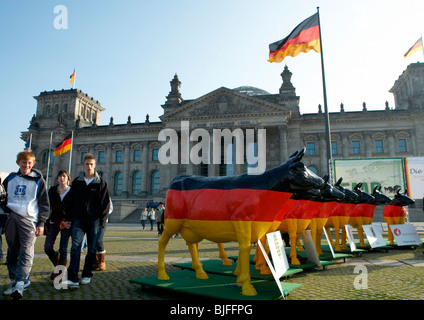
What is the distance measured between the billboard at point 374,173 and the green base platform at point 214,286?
18.2m

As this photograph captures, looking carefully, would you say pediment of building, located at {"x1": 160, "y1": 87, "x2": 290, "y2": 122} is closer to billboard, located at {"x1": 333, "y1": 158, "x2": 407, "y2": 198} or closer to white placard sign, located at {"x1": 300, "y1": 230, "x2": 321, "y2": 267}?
billboard, located at {"x1": 333, "y1": 158, "x2": 407, "y2": 198}

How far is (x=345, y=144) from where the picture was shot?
48438 mm

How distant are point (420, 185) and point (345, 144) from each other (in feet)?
92.5

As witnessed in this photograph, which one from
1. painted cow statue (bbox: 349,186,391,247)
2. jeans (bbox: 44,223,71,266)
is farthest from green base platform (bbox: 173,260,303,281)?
painted cow statue (bbox: 349,186,391,247)

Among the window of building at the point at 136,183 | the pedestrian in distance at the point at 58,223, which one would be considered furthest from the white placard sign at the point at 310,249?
the window of building at the point at 136,183

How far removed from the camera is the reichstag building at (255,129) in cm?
4694

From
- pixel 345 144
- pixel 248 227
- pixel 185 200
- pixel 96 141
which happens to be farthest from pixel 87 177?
pixel 96 141

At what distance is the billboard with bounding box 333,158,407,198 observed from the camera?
22172 millimetres

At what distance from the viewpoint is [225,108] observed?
160 feet

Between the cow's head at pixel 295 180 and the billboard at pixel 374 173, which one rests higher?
the billboard at pixel 374 173

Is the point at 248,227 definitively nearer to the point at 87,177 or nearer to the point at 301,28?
the point at 87,177

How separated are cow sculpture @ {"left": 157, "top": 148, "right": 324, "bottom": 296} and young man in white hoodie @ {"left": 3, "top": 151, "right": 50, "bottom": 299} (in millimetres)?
2474

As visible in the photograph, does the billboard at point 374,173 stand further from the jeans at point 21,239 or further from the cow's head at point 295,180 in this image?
the jeans at point 21,239
